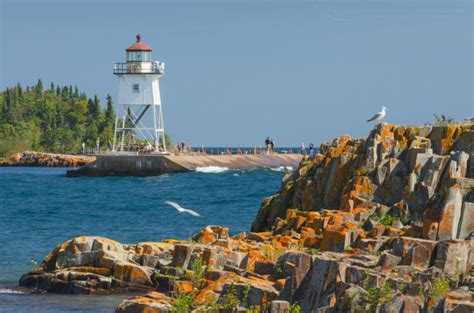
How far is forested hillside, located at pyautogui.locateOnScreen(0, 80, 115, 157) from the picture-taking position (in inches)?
6668

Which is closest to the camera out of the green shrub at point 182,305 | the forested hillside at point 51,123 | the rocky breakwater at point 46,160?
the green shrub at point 182,305

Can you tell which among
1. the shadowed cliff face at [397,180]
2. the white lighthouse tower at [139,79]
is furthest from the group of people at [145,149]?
the shadowed cliff face at [397,180]

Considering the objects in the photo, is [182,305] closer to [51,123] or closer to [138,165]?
[138,165]

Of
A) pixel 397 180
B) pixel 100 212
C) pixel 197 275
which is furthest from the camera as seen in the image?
pixel 100 212

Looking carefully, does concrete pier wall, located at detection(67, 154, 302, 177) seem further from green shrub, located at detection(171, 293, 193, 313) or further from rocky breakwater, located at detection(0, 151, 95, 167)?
green shrub, located at detection(171, 293, 193, 313)

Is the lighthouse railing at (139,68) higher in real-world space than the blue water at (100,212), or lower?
higher

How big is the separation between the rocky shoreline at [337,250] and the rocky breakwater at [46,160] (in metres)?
111

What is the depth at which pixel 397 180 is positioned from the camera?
3097 cm

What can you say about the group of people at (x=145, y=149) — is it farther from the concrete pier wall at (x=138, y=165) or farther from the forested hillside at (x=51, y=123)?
the forested hillside at (x=51, y=123)

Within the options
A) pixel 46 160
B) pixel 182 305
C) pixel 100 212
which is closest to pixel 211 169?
pixel 46 160

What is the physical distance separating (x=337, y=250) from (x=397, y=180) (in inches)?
209

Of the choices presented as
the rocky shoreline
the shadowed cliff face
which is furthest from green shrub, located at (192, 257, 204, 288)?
the shadowed cliff face

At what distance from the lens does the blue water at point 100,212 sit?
3012 cm

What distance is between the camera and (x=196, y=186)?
8812cm
